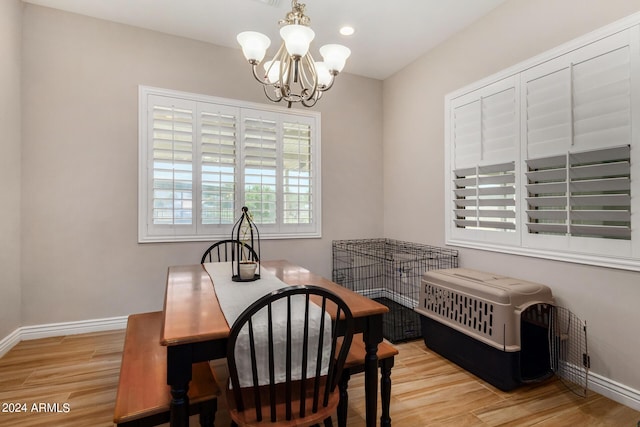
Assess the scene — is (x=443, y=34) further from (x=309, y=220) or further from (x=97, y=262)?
(x=97, y=262)

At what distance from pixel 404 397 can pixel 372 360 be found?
0.75 metres

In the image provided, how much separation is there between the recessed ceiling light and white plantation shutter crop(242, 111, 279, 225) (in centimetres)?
109

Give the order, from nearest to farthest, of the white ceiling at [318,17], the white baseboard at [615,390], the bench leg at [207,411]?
the bench leg at [207,411] → the white baseboard at [615,390] → the white ceiling at [318,17]

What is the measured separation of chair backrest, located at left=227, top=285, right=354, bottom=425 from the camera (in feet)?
3.80

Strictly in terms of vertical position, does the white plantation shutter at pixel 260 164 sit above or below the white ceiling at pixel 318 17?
below

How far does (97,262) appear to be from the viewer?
2910 mm

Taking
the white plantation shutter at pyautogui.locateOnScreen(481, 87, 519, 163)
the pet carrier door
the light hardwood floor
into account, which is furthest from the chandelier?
the pet carrier door

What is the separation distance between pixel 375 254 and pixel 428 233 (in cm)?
75

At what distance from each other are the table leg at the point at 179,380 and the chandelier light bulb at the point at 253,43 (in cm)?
164

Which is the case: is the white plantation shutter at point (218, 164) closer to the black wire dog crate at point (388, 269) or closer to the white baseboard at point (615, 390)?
the black wire dog crate at point (388, 269)

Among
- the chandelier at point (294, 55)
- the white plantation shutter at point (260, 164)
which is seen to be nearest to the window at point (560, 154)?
the chandelier at point (294, 55)

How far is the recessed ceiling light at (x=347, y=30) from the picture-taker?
9.73 feet

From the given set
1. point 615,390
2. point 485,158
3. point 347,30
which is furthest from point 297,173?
point 615,390

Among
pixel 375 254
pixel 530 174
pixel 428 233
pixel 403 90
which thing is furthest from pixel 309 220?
pixel 530 174
